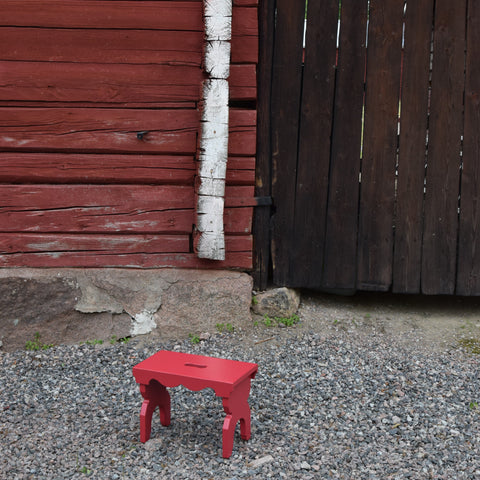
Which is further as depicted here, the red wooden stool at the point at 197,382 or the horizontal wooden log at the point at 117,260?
the horizontal wooden log at the point at 117,260

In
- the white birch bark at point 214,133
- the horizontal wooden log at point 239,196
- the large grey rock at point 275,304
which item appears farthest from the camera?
the large grey rock at point 275,304

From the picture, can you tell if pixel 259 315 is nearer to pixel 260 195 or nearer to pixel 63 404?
pixel 260 195

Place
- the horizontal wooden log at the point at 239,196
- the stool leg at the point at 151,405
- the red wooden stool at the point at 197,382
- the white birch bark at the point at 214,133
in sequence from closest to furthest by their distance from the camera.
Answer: the red wooden stool at the point at 197,382 → the stool leg at the point at 151,405 → the white birch bark at the point at 214,133 → the horizontal wooden log at the point at 239,196

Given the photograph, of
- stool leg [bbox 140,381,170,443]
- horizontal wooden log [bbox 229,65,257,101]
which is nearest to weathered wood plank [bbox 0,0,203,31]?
horizontal wooden log [bbox 229,65,257,101]

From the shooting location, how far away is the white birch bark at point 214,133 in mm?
3572

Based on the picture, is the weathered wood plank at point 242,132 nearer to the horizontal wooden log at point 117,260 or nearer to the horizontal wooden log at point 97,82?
the horizontal wooden log at point 97,82

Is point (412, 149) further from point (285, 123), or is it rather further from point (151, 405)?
point (151, 405)

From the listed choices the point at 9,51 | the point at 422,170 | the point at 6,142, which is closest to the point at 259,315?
the point at 422,170

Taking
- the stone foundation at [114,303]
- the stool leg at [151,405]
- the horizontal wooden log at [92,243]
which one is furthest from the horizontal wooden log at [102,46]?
the stool leg at [151,405]

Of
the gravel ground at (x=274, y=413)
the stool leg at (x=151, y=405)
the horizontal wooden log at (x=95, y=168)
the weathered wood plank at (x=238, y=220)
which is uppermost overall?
the horizontal wooden log at (x=95, y=168)

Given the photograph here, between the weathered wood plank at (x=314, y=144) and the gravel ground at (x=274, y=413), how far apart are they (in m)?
0.48

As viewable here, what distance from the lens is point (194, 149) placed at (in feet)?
12.5

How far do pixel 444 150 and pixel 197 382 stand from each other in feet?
8.06

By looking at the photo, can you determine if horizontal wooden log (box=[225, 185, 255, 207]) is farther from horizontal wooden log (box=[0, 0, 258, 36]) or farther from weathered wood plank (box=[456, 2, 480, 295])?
weathered wood plank (box=[456, 2, 480, 295])
